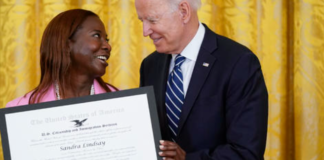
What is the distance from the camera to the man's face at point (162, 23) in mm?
1709

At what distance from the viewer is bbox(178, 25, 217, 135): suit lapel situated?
1658mm

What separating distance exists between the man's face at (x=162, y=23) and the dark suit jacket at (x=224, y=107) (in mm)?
111

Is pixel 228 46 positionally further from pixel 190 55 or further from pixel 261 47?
pixel 261 47

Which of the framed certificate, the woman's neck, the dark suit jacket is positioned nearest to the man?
the dark suit jacket

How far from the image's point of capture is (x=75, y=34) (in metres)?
1.73

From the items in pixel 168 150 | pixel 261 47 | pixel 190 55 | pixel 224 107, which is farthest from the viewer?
pixel 261 47

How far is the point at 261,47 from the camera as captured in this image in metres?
2.49

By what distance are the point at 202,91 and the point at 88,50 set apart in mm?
441

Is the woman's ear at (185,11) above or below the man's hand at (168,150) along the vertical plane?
above

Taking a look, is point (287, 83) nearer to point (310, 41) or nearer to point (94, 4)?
point (310, 41)

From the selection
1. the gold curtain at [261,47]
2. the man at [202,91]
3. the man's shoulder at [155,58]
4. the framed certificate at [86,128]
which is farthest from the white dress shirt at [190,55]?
the gold curtain at [261,47]

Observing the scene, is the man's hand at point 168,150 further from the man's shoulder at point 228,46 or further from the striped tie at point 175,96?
the man's shoulder at point 228,46

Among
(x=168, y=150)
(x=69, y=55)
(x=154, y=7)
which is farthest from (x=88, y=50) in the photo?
(x=168, y=150)

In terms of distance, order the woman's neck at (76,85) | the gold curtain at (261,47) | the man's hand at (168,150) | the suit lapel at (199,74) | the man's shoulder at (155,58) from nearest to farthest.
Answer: the man's hand at (168,150) < the suit lapel at (199,74) < the woman's neck at (76,85) < the man's shoulder at (155,58) < the gold curtain at (261,47)
